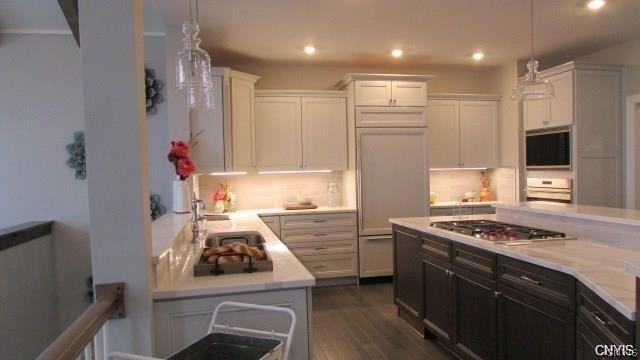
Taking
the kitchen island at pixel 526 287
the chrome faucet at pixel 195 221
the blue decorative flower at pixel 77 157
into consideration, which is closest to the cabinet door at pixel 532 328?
the kitchen island at pixel 526 287

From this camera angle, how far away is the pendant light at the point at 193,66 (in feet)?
7.35

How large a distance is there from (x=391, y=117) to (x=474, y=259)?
2.70m

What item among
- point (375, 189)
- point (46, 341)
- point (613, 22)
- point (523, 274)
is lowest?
point (46, 341)

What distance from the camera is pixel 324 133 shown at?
504cm

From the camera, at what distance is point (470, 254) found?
8.43ft

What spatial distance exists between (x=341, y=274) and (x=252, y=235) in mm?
1983

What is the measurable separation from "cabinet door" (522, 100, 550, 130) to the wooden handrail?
191 inches

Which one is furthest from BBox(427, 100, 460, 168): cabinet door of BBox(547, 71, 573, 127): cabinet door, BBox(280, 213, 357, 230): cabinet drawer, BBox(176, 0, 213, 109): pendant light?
BBox(176, 0, 213, 109): pendant light

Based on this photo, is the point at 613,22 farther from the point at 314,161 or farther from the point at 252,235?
the point at 252,235

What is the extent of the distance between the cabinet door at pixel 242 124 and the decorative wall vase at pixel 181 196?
66.1 inches

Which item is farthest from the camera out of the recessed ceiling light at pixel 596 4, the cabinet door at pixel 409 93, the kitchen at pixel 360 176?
the cabinet door at pixel 409 93

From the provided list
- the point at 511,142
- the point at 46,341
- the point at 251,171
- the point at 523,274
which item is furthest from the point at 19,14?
the point at 511,142

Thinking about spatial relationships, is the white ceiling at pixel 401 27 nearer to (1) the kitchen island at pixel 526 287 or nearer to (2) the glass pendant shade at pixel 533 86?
(2) the glass pendant shade at pixel 533 86

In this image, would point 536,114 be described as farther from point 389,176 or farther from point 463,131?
point 389,176
